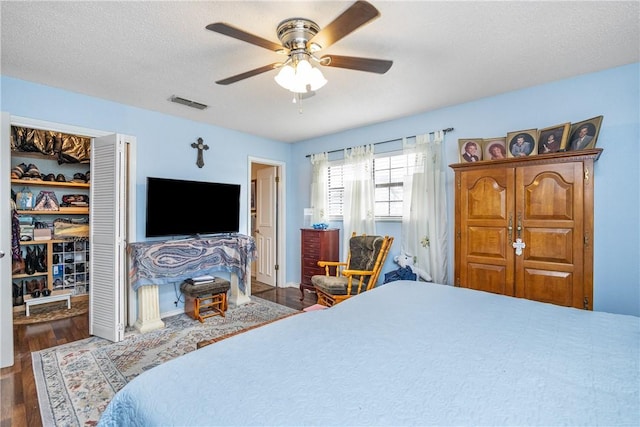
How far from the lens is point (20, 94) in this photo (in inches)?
108

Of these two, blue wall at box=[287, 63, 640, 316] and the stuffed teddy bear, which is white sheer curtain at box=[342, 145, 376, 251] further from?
blue wall at box=[287, 63, 640, 316]

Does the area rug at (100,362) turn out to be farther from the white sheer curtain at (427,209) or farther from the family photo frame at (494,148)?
the family photo frame at (494,148)

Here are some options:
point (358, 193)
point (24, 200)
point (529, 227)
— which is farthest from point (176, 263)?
point (529, 227)

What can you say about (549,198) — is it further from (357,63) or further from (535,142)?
(357,63)

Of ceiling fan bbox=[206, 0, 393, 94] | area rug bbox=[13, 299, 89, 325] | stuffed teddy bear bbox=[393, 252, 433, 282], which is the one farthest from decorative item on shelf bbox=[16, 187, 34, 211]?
stuffed teddy bear bbox=[393, 252, 433, 282]

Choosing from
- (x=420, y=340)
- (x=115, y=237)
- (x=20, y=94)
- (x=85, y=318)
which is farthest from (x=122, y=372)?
(x=20, y=94)

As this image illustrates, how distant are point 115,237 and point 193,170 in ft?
4.48

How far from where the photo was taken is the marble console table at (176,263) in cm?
322

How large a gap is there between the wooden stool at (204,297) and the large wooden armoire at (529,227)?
2.69 meters

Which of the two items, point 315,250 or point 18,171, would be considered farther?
point 315,250

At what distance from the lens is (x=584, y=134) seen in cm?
251

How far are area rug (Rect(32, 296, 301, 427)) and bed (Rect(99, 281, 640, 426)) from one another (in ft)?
3.93

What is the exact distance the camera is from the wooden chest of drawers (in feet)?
14.3

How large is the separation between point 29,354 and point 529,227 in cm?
455
